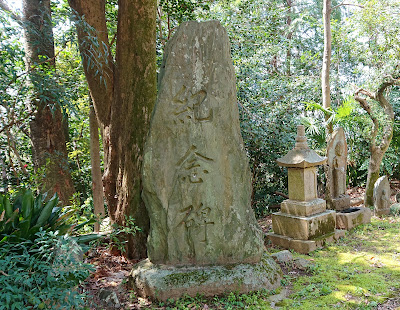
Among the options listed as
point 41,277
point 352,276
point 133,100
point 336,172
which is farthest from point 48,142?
point 336,172

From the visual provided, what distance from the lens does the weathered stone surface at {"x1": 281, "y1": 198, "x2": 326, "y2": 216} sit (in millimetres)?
5672

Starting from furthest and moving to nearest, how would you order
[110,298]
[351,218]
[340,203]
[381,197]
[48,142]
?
[381,197] → [340,203] → [351,218] → [48,142] → [110,298]

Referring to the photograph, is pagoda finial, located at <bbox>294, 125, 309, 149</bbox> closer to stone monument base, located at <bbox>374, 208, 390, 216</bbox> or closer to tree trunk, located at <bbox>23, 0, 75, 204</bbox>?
stone monument base, located at <bbox>374, 208, 390, 216</bbox>

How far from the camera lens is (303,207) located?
5.67m

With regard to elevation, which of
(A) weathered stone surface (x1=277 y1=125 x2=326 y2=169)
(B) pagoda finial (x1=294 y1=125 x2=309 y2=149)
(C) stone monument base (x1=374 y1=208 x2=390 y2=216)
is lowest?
(C) stone monument base (x1=374 y1=208 x2=390 y2=216)

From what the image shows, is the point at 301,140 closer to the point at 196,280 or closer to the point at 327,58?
the point at 327,58

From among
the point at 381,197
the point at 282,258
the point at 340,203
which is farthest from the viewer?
the point at 381,197

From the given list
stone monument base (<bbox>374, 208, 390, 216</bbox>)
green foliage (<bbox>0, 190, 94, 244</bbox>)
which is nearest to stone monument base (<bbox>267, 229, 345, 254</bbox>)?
stone monument base (<bbox>374, 208, 390, 216</bbox>)

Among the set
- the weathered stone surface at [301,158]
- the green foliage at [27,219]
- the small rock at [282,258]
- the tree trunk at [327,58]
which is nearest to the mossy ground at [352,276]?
the small rock at [282,258]

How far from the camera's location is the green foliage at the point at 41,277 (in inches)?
96.7

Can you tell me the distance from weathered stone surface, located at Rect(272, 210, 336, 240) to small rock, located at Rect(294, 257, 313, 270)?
2.65 ft

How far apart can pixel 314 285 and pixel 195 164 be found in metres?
1.99

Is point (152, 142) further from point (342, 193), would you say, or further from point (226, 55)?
point (342, 193)

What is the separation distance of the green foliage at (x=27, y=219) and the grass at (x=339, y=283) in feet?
4.17
